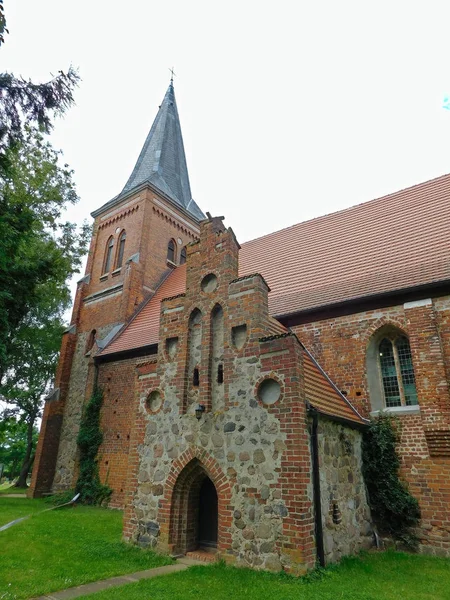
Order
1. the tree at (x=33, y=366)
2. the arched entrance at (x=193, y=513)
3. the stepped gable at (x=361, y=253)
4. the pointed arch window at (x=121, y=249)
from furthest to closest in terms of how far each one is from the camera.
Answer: the tree at (x=33, y=366)
the pointed arch window at (x=121, y=249)
the stepped gable at (x=361, y=253)
the arched entrance at (x=193, y=513)

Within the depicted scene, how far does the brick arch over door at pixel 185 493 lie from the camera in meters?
7.42

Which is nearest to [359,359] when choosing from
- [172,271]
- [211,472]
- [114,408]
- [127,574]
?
[211,472]

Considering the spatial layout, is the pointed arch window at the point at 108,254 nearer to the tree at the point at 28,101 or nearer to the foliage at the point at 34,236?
the foliage at the point at 34,236

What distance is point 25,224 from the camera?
27.7 ft

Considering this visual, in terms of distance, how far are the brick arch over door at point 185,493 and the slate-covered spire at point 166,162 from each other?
17256 mm

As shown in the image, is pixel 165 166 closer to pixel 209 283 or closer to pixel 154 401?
pixel 209 283

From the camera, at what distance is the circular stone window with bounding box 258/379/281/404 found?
23.5 feet

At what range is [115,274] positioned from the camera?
2077 centimetres

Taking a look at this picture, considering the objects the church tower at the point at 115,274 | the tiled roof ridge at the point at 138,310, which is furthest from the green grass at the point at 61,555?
the tiled roof ridge at the point at 138,310

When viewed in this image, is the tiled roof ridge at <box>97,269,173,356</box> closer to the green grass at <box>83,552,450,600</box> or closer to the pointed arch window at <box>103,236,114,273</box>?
the pointed arch window at <box>103,236,114,273</box>

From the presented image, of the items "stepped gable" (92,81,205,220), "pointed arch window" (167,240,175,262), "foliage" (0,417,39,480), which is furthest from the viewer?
"foliage" (0,417,39,480)

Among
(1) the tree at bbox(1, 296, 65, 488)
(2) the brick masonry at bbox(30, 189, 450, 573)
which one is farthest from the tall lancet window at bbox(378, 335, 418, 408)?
(1) the tree at bbox(1, 296, 65, 488)

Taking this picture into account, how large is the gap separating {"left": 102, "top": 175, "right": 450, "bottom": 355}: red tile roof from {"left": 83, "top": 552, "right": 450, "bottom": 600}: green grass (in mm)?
6099

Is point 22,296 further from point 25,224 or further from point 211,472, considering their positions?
point 211,472
